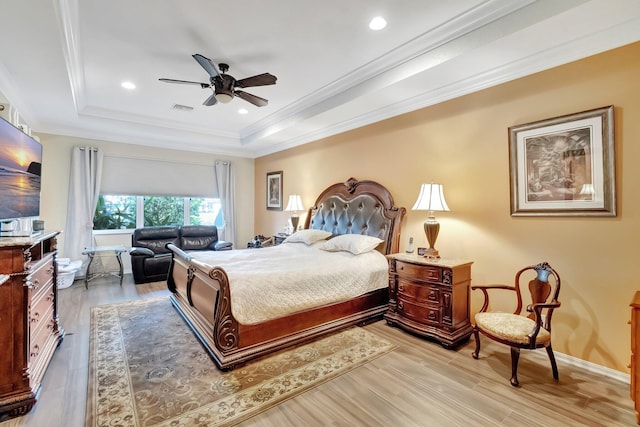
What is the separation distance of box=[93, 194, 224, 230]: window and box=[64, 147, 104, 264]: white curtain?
269mm

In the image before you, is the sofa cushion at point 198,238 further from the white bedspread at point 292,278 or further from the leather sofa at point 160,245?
the white bedspread at point 292,278

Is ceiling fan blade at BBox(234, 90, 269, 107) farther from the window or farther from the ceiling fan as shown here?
the window

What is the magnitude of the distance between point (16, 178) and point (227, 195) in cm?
454

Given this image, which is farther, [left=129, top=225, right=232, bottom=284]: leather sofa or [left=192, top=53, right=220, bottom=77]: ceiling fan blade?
[left=129, top=225, right=232, bottom=284]: leather sofa

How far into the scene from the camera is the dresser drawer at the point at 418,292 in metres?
2.86

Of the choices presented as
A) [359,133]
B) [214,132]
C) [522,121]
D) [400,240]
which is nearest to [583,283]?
[522,121]

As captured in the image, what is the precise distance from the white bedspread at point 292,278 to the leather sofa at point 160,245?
211cm

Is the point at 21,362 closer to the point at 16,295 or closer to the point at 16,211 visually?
the point at 16,295

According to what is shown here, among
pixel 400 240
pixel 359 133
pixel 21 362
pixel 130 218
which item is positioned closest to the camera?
pixel 21 362

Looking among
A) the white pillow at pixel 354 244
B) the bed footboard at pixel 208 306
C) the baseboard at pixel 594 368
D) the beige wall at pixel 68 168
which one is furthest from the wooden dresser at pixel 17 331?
the baseboard at pixel 594 368

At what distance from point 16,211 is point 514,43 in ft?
13.9

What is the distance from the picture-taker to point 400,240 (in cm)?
384

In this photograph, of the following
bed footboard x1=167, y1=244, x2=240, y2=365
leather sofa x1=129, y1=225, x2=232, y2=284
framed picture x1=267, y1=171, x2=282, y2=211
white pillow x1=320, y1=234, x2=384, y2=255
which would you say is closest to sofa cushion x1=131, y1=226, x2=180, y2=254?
leather sofa x1=129, y1=225, x2=232, y2=284

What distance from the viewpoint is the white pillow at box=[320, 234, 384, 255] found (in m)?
3.61
